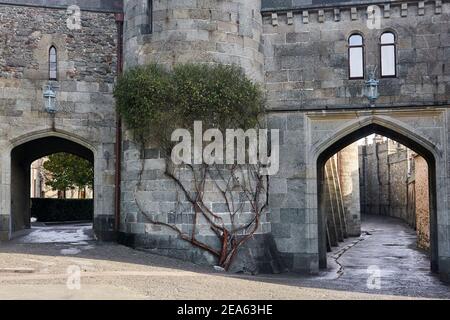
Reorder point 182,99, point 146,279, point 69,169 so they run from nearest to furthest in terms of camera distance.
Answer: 1. point 146,279
2. point 182,99
3. point 69,169

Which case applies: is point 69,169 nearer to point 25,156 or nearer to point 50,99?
point 25,156

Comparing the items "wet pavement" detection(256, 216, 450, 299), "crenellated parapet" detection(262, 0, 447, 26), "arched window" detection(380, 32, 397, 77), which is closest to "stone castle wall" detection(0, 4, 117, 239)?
"crenellated parapet" detection(262, 0, 447, 26)

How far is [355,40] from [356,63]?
57 cm

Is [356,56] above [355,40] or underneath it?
underneath

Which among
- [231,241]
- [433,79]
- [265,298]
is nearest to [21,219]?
[231,241]

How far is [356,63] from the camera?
45.5 feet

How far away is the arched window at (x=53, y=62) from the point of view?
14.2 metres

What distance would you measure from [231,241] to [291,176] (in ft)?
→ 7.64

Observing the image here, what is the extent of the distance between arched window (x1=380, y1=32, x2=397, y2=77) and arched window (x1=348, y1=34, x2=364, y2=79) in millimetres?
470

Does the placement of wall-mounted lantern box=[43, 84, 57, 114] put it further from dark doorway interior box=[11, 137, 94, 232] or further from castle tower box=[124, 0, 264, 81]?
castle tower box=[124, 0, 264, 81]

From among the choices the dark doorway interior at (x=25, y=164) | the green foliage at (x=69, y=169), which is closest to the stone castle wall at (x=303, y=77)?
the dark doorway interior at (x=25, y=164)

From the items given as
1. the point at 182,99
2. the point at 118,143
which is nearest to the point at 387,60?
the point at 182,99

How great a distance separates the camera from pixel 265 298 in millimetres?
8289
